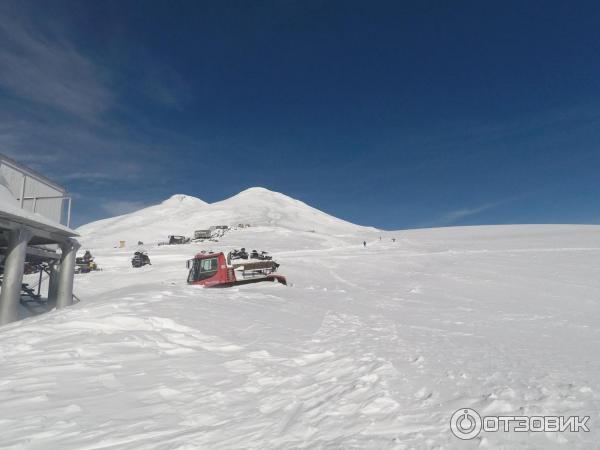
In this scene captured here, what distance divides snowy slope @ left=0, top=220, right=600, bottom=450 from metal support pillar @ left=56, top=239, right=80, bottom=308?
23.1 ft

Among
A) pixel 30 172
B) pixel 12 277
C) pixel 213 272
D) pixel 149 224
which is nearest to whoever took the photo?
pixel 12 277

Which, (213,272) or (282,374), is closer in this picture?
(282,374)

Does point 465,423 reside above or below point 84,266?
below

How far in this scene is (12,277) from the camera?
423 inches

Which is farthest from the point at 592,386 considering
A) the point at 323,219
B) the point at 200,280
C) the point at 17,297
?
the point at 323,219

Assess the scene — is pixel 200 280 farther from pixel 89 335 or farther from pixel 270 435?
pixel 270 435

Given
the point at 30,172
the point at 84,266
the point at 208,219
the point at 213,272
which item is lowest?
the point at 213,272

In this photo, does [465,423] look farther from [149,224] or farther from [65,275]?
[149,224]

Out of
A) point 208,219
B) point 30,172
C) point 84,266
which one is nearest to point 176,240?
point 84,266

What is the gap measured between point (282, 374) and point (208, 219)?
333ft

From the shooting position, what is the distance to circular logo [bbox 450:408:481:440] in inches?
126

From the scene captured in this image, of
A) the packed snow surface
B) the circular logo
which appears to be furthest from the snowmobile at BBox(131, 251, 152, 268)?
the circular logo

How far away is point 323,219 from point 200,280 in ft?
328

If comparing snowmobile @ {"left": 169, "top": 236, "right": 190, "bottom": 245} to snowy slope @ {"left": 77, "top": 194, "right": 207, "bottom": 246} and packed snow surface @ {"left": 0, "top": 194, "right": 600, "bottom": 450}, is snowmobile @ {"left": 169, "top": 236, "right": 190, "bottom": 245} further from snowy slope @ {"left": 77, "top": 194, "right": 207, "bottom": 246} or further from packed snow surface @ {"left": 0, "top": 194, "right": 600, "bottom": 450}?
packed snow surface @ {"left": 0, "top": 194, "right": 600, "bottom": 450}
